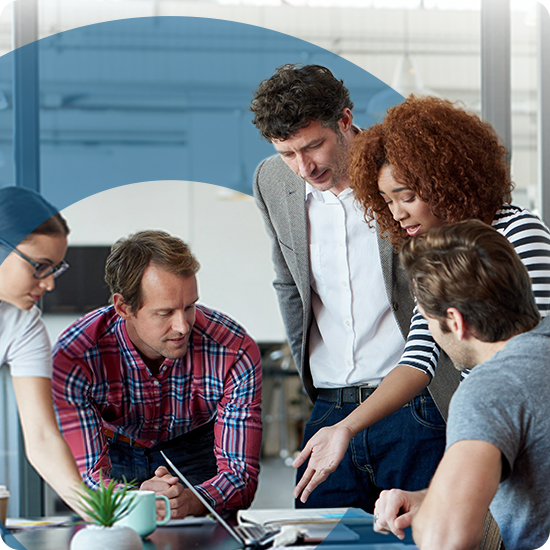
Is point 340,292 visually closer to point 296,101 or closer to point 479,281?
point 296,101

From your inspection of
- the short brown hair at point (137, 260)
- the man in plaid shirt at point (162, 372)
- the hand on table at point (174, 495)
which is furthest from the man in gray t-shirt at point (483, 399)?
the short brown hair at point (137, 260)

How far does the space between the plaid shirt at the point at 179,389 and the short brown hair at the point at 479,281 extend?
80cm

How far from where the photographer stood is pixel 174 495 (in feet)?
4.90

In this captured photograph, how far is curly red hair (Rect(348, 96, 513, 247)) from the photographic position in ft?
4.44

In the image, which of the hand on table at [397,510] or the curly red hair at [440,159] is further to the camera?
the curly red hair at [440,159]

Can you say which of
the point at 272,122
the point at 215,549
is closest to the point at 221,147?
the point at 272,122

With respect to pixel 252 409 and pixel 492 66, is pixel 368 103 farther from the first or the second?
pixel 252 409

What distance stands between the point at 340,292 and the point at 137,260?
54 centimetres

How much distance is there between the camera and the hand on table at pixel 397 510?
112 cm

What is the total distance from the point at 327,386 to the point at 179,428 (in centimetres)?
43

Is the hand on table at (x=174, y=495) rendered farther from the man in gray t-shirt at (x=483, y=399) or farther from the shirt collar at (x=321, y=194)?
the shirt collar at (x=321, y=194)

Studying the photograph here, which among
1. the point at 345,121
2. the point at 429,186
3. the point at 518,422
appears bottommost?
the point at 518,422

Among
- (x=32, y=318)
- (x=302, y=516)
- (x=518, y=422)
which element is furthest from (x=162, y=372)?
(x=518, y=422)

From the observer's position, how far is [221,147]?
171 cm
